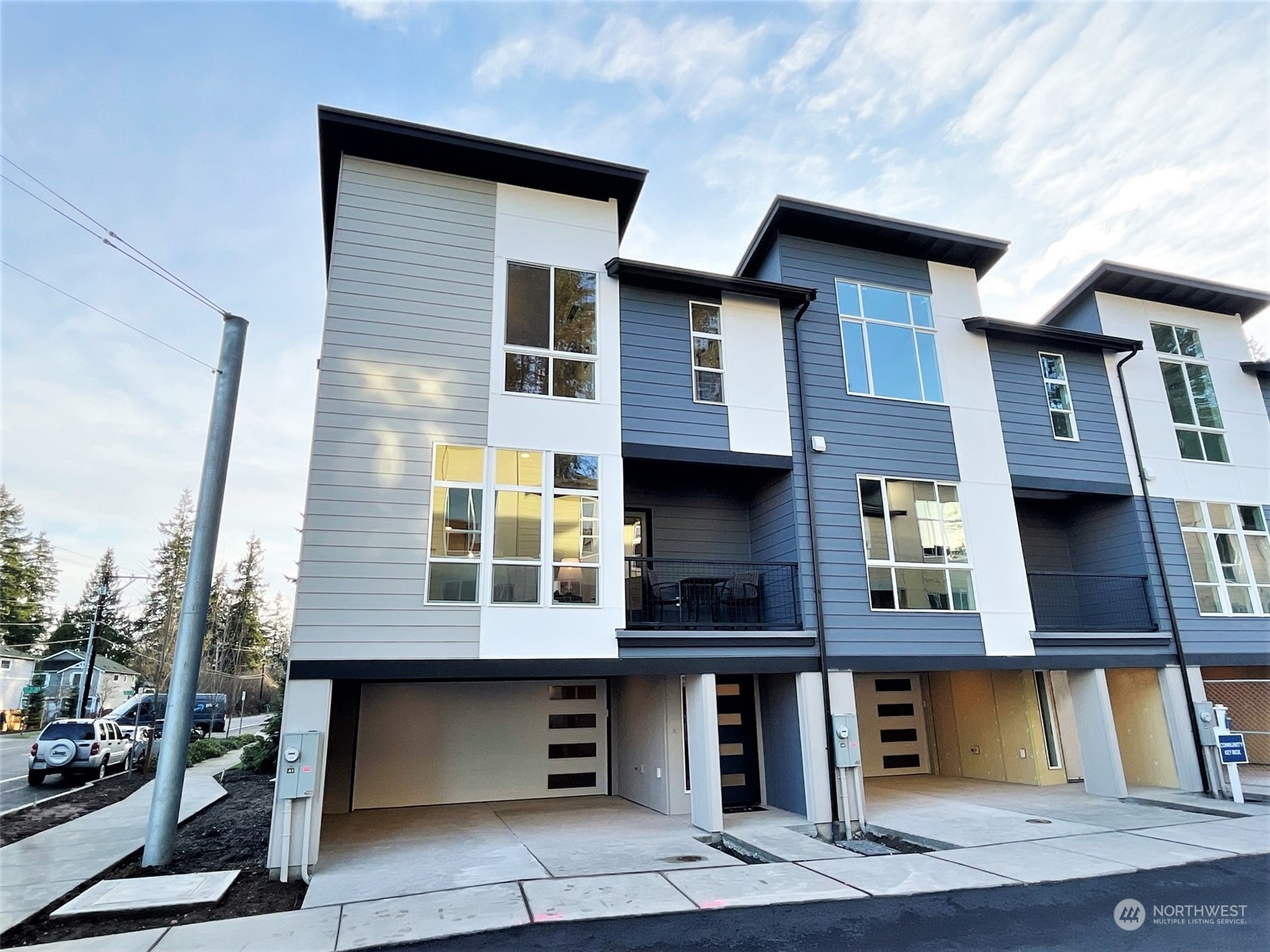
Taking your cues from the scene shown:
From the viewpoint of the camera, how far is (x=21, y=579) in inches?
1487

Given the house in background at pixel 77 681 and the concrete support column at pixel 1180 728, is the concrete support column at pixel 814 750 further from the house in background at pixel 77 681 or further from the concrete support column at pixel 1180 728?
the house in background at pixel 77 681

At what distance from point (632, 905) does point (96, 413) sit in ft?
39.5

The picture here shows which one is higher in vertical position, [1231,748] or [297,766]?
[297,766]

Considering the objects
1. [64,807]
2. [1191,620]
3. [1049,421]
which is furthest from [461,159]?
[1191,620]

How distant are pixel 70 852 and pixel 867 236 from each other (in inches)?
553

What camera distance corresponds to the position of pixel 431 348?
8.69m

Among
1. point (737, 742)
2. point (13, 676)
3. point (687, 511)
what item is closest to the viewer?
point (737, 742)

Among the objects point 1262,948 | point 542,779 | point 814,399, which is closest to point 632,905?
point 1262,948

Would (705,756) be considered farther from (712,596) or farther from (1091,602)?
(1091,602)

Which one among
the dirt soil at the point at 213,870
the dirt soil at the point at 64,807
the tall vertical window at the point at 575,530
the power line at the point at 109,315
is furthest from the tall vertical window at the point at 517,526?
the dirt soil at the point at 64,807

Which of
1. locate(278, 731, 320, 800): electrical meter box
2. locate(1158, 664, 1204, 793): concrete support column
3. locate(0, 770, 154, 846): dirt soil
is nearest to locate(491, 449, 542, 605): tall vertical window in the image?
locate(278, 731, 320, 800): electrical meter box

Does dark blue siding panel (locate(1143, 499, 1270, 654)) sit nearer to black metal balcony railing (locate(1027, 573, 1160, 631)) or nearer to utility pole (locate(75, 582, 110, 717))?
black metal balcony railing (locate(1027, 573, 1160, 631))

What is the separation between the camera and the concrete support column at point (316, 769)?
6.73 metres

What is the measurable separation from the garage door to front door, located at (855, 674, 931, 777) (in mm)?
5205
